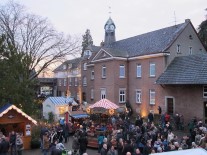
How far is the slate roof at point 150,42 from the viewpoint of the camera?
35281 mm

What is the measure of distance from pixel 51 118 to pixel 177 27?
59.1 ft

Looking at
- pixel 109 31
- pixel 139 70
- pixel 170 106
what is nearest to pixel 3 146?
pixel 170 106

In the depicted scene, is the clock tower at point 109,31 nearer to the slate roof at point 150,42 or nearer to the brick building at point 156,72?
the brick building at point 156,72

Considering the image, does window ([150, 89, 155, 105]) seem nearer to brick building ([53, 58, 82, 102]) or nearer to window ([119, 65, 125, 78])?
window ([119, 65, 125, 78])

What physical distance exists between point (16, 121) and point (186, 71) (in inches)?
691

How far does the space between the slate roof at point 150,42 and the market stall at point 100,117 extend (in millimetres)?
9789

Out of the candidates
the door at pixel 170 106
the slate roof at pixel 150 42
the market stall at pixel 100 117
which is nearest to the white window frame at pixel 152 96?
the door at pixel 170 106

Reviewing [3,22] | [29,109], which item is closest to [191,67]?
[29,109]

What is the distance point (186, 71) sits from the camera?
31.3 metres

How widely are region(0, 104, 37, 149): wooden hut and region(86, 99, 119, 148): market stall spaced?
4375mm

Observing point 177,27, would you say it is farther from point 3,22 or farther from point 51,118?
point 3,22

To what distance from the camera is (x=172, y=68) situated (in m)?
33.4

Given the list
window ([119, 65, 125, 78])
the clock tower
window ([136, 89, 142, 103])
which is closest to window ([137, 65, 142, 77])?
window ([136, 89, 142, 103])

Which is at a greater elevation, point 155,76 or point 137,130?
point 155,76
